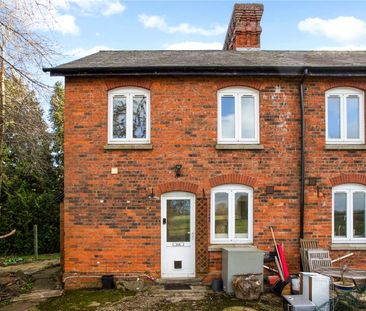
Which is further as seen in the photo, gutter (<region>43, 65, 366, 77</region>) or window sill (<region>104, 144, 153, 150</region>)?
window sill (<region>104, 144, 153, 150</region>)

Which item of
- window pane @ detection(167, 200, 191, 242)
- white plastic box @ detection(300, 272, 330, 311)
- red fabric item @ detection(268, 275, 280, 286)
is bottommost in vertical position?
red fabric item @ detection(268, 275, 280, 286)

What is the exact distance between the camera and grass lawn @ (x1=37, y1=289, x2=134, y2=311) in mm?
8844

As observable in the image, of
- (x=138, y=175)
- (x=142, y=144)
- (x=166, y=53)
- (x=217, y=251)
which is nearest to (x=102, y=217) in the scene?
(x=138, y=175)

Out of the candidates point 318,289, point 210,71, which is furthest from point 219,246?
point 210,71

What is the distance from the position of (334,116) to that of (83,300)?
26.5ft

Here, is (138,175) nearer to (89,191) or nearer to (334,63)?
(89,191)

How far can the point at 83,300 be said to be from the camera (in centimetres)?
930

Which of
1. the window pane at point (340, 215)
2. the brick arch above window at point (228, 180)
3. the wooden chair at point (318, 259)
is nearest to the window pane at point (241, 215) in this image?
the brick arch above window at point (228, 180)

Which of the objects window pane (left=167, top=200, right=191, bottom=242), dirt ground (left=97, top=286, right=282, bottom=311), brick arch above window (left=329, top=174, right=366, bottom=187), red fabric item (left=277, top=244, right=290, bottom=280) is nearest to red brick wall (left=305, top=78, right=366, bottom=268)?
brick arch above window (left=329, top=174, right=366, bottom=187)

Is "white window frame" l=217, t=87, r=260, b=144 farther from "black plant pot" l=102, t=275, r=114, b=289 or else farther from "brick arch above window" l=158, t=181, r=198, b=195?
"black plant pot" l=102, t=275, r=114, b=289

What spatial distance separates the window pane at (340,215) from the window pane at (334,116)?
1664 millimetres

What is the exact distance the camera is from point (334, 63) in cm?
1095

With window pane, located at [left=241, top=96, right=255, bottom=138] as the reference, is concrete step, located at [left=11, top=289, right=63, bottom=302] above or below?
below

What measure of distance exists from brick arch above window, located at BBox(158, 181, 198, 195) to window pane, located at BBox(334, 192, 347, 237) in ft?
12.8
